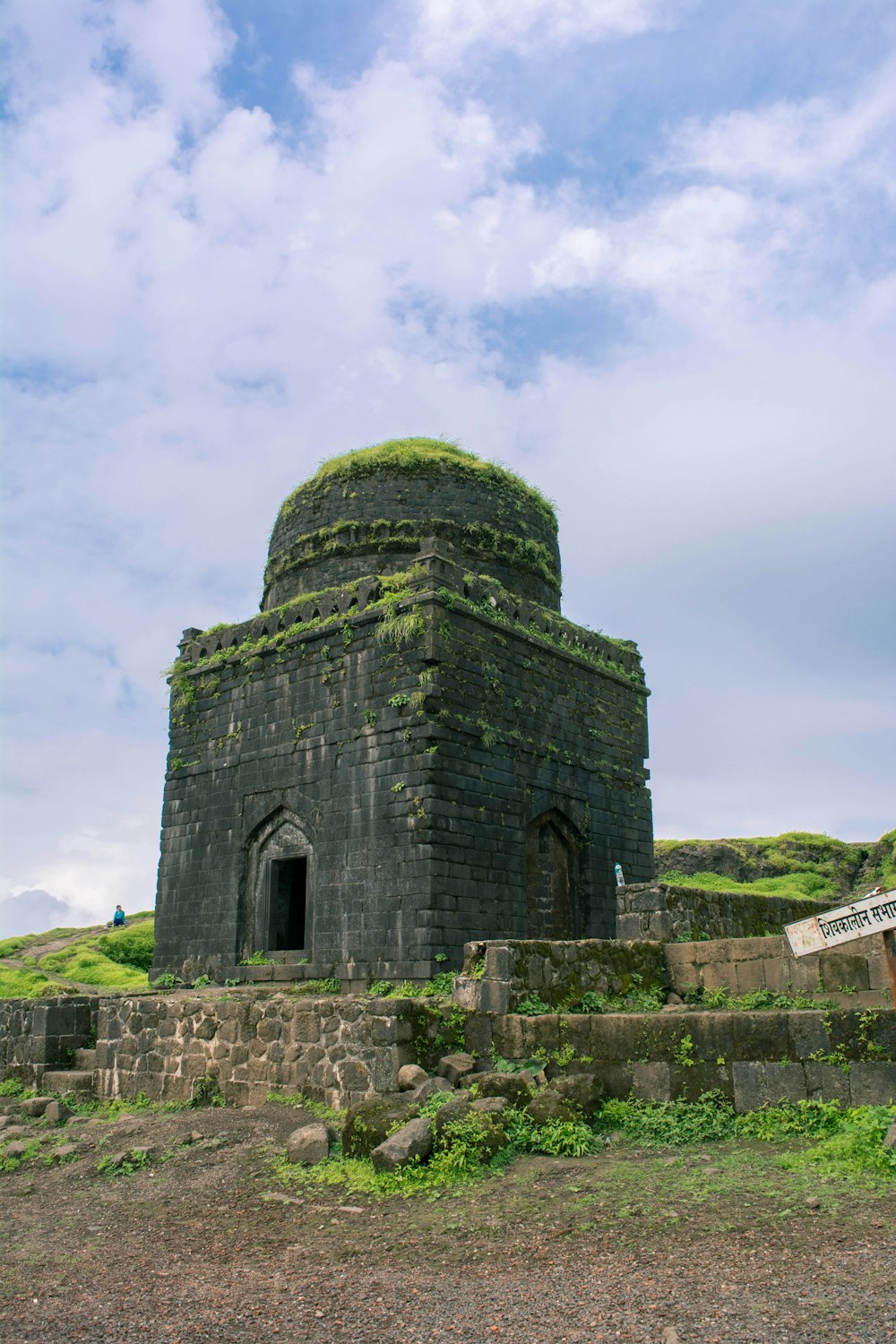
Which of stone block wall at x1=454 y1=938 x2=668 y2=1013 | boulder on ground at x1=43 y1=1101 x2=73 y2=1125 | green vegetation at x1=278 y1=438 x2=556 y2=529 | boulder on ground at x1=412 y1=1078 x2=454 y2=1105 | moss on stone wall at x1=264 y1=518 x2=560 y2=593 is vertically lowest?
boulder on ground at x1=43 y1=1101 x2=73 y2=1125

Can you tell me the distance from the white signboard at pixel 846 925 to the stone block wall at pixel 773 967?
855 mm

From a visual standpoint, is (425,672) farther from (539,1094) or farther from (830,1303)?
(830,1303)

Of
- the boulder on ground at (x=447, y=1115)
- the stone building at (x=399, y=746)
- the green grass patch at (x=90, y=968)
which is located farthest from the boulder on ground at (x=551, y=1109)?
the green grass patch at (x=90, y=968)

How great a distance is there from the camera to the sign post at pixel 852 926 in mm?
6234

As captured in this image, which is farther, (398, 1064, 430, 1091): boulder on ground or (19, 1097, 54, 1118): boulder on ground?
(19, 1097, 54, 1118): boulder on ground

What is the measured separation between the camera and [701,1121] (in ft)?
22.7

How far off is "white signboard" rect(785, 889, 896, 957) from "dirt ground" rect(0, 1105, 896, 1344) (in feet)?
4.41

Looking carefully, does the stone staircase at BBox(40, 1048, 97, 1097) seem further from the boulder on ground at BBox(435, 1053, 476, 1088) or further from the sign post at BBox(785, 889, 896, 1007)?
the sign post at BBox(785, 889, 896, 1007)

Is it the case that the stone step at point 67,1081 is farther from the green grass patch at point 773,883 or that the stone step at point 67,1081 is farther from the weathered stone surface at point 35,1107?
the green grass patch at point 773,883

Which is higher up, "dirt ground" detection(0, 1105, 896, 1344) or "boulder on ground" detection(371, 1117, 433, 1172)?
"boulder on ground" detection(371, 1117, 433, 1172)

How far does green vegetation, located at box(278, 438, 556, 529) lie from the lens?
57.9 ft

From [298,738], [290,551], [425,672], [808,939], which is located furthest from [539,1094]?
[290,551]

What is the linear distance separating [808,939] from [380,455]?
13145mm

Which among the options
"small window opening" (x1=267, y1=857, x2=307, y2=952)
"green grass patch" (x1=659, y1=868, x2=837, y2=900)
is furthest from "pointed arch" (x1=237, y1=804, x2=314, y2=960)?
"green grass patch" (x1=659, y1=868, x2=837, y2=900)
